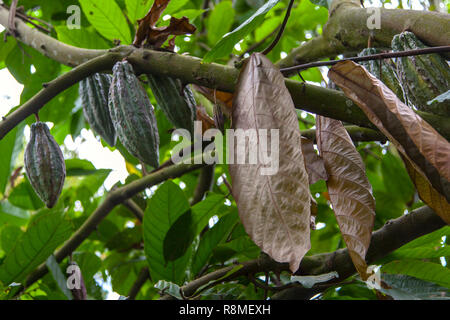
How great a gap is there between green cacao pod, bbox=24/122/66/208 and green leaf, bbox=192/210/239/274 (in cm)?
47

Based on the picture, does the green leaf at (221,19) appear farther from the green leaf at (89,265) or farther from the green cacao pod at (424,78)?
the green cacao pod at (424,78)

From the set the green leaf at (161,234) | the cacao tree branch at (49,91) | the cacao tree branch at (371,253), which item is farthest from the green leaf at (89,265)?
the cacao tree branch at (49,91)

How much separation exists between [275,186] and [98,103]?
23.8 inches

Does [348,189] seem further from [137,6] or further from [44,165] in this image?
[137,6]

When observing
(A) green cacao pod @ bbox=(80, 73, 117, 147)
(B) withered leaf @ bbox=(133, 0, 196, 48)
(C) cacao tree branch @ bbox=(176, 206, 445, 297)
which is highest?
(B) withered leaf @ bbox=(133, 0, 196, 48)

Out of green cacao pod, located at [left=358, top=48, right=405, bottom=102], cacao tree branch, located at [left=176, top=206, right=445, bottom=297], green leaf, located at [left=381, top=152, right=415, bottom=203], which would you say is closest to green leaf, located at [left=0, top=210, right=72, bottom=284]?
cacao tree branch, located at [left=176, top=206, right=445, bottom=297]

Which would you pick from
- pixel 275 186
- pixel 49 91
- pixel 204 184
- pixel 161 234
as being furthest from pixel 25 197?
pixel 275 186

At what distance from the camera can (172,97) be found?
104 centimetres

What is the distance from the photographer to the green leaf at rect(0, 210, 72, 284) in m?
1.34

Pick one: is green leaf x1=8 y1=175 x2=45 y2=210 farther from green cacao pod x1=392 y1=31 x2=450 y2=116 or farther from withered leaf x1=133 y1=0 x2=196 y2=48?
green cacao pod x1=392 y1=31 x2=450 y2=116

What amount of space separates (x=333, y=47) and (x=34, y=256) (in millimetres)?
937

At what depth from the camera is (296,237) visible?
646 millimetres

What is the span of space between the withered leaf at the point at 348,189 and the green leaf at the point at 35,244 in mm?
800
